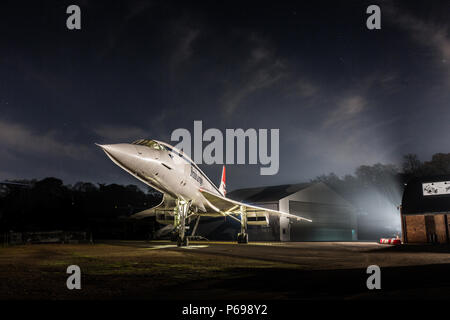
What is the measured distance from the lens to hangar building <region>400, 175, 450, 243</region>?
25094mm

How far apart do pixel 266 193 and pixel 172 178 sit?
2472 cm

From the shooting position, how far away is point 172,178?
16.7 m

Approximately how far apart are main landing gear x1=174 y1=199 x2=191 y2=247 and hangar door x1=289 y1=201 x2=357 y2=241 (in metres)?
19.6

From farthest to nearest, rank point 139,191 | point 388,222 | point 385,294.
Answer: point 139,191
point 388,222
point 385,294

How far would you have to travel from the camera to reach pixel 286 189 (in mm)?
39094

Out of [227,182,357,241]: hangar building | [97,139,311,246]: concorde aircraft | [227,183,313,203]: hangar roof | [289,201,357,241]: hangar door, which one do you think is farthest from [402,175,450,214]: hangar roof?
[97,139,311,246]: concorde aircraft

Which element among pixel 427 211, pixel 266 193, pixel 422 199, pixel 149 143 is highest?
pixel 149 143

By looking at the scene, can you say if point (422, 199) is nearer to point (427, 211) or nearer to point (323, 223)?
point (427, 211)

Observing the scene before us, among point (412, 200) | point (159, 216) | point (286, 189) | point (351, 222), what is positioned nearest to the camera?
point (159, 216)

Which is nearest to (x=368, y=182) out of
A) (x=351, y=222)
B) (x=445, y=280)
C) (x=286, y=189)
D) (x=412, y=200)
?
(x=351, y=222)

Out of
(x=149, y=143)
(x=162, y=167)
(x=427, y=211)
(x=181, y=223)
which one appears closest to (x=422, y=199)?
(x=427, y=211)

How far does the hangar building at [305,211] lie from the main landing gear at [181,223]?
17.6 metres
